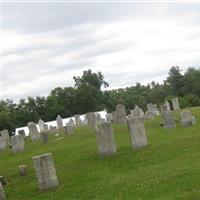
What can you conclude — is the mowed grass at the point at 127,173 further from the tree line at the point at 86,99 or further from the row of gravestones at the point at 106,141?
the tree line at the point at 86,99

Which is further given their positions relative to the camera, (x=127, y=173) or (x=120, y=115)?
(x=120, y=115)

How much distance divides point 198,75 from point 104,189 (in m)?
73.1

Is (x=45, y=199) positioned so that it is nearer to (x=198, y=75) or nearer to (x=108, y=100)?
(x=198, y=75)

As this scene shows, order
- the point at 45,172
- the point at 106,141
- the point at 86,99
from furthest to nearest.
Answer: the point at 86,99
the point at 106,141
the point at 45,172

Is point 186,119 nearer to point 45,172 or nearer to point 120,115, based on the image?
point 120,115

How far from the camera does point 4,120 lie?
67625 millimetres

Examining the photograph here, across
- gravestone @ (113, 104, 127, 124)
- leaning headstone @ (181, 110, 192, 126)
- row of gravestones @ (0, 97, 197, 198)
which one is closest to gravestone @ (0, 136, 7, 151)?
gravestone @ (113, 104, 127, 124)

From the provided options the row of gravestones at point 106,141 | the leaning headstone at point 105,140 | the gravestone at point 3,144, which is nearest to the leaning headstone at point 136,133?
the row of gravestones at point 106,141

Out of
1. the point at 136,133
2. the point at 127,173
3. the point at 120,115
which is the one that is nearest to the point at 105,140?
the point at 136,133

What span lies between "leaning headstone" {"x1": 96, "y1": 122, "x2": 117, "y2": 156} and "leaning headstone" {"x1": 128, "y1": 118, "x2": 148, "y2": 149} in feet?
3.27

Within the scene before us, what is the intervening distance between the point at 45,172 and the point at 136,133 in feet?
21.7

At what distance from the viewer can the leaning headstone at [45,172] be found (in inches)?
679

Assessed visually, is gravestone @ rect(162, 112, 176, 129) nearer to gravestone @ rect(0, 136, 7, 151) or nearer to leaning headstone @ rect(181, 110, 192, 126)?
leaning headstone @ rect(181, 110, 192, 126)

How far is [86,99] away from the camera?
94375 millimetres
